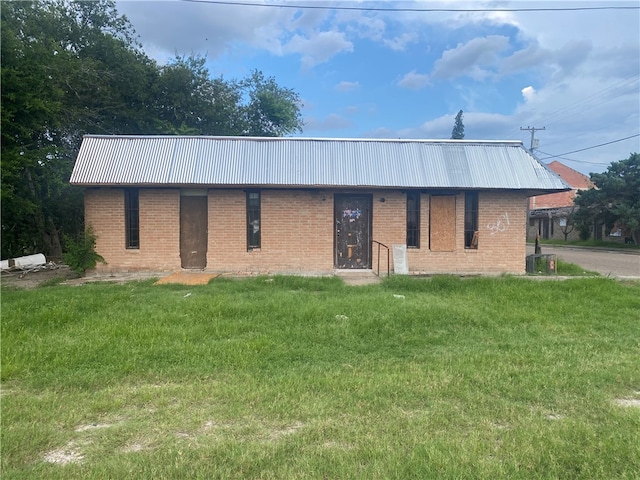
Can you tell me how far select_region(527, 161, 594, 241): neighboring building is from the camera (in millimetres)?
35188

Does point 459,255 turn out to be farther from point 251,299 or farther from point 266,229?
point 251,299

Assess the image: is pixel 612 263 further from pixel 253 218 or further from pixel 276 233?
pixel 253 218

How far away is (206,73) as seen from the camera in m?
23.0

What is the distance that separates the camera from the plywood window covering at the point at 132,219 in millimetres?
12211

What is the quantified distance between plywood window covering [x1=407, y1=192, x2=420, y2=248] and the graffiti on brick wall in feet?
6.62

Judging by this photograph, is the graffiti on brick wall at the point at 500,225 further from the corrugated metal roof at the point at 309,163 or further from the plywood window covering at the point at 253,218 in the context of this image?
the plywood window covering at the point at 253,218

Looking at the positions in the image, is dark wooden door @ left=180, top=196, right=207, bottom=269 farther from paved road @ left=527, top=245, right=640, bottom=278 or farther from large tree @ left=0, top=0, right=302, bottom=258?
paved road @ left=527, top=245, right=640, bottom=278

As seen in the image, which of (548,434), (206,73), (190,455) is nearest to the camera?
(190,455)

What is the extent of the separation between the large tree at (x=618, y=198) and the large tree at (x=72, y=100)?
21.6 metres

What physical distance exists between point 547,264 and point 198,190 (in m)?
10.2

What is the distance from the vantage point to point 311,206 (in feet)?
40.9

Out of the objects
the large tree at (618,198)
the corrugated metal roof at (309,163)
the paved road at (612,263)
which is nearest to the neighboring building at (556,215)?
the large tree at (618,198)

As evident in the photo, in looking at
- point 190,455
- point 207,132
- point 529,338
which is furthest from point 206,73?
point 190,455

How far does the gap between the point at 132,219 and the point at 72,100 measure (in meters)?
8.42
